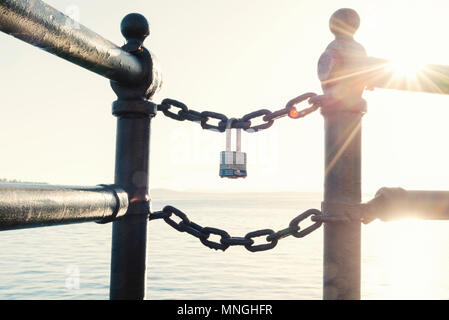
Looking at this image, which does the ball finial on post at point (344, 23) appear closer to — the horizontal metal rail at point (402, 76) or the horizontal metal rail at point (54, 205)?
the horizontal metal rail at point (402, 76)

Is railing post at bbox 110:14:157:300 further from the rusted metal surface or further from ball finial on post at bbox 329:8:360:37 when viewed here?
ball finial on post at bbox 329:8:360:37

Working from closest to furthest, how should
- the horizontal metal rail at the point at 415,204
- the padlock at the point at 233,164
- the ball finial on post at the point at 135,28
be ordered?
the horizontal metal rail at the point at 415,204, the ball finial on post at the point at 135,28, the padlock at the point at 233,164

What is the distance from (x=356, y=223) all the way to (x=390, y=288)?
18782 millimetres

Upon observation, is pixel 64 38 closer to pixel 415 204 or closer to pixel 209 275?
pixel 415 204

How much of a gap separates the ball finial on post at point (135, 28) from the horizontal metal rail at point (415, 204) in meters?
1.33

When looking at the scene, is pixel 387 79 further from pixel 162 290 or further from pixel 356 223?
pixel 162 290

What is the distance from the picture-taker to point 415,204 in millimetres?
2084

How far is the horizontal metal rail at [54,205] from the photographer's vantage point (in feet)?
4.82

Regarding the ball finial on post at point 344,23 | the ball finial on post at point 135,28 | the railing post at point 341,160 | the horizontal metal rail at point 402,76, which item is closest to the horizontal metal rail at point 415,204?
the railing post at point 341,160

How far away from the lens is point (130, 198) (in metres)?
2.40

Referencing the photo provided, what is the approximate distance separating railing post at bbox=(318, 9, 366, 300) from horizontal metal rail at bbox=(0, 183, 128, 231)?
930mm

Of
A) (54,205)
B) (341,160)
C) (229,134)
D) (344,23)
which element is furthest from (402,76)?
(54,205)

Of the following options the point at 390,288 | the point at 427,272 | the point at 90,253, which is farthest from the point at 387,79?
the point at 90,253
